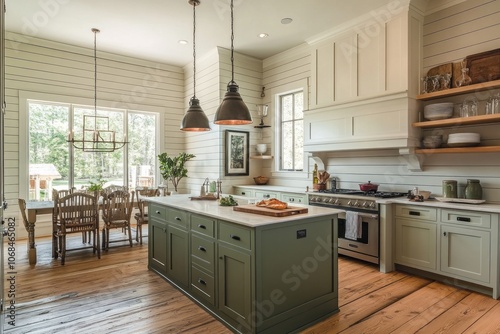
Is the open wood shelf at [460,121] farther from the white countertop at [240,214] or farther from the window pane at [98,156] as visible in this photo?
the window pane at [98,156]

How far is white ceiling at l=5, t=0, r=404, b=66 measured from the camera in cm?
430

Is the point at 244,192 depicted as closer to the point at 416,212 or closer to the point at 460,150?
the point at 416,212

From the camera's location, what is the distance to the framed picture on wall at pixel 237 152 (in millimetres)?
6074

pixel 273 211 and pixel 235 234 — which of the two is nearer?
pixel 235 234

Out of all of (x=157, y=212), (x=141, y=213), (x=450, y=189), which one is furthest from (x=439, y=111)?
(x=141, y=213)

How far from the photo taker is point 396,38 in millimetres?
4004

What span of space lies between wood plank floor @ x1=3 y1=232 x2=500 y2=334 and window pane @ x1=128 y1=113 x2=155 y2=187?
290cm

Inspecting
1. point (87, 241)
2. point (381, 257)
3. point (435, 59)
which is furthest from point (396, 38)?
point (87, 241)

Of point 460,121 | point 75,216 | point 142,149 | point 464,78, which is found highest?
point 464,78

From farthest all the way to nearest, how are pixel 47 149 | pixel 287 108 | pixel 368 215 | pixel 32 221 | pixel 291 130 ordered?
pixel 287 108, pixel 291 130, pixel 47 149, pixel 32 221, pixel 368 215

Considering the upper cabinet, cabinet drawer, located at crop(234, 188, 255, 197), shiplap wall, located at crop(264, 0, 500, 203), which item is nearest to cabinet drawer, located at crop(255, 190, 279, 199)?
cabinet drawer, located at crop(234, 188, 255, 197)

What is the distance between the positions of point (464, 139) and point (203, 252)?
3.12 metres

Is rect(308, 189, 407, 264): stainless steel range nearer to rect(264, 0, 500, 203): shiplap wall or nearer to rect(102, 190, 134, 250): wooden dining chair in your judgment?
rect(264, 0, 500, 203): shiplap wall

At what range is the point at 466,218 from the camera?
326 centimetres
